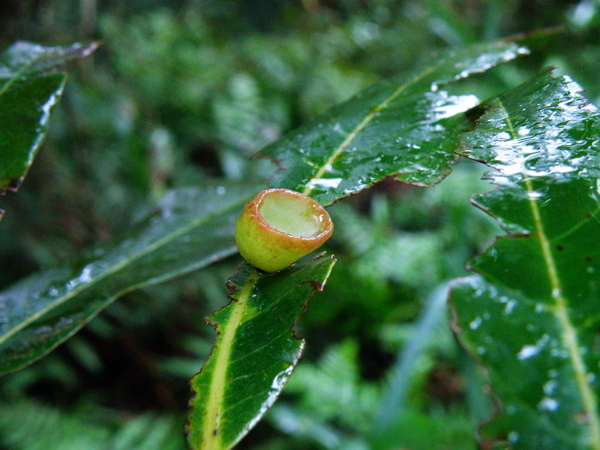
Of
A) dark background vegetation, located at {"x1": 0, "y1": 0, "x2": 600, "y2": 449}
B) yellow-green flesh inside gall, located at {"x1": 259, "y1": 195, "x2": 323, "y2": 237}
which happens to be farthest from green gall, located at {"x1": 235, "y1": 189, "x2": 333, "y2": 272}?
dark background vegetation, located at {"x1": 0, "y1": 0, "x2": 600, "y2": 449}

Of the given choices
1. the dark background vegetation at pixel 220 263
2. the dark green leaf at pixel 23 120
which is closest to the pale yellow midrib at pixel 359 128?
the dark green leaf at pixel 23 120

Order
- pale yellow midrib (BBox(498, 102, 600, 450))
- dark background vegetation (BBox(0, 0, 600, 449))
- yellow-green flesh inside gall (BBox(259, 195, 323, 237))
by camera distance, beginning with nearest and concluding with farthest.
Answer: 1. pale yellow midrib (BBox(498, 102, 600, 450))
2. yellow-green flesh inside gall (BBox(259, 195, 323, 237))
3. dark background vegetation (BBox(0, 0, 600, 449))

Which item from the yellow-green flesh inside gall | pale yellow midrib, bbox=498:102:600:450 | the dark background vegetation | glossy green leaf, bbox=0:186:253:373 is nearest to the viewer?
pale yellow midrib, bbox=498:102:600:450

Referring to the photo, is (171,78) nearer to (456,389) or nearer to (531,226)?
(456,389)

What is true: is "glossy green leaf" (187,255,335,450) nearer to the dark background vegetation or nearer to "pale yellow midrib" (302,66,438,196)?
"pale yellow midrib" (302,66,438,196)

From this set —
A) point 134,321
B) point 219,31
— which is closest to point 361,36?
point 219,31

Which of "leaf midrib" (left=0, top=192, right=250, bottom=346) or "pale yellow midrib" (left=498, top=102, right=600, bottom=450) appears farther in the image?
"leaf midrib" (left=0, top=192, right=250, bottom=346)
